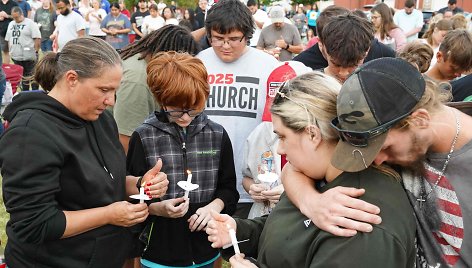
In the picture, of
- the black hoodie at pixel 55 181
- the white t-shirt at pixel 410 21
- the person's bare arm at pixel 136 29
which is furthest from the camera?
the person's bare arm at pixel 136 29

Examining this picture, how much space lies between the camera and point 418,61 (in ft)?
13.9

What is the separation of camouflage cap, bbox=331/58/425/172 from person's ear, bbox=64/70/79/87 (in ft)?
4.07

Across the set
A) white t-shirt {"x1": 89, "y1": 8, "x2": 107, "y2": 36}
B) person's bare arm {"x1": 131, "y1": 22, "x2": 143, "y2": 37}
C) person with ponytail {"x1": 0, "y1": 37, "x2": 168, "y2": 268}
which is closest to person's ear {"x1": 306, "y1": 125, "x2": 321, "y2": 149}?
person with ponytail {"x1": 0, "y1": 37, "x2": 168, "y2": 268}

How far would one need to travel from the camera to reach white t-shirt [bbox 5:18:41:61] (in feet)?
33.4

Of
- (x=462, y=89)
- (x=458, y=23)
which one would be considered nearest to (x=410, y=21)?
(x=458, y=23)

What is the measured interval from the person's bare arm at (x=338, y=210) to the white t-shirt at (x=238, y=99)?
1516mm

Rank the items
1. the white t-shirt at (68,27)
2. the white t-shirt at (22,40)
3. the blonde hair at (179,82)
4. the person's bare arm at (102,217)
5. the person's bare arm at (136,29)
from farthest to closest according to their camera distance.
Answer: the person's bare arm at (136,29)
the white t-shirt at (68,27)
the white t-shirt at (22,40)
the blonde hair at (179,82)
the person's bare arm at (102,217)

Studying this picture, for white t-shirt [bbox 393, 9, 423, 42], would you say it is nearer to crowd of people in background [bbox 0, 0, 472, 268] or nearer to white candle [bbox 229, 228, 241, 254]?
crowd of people in background [bbox 0, 0, 472, 268]

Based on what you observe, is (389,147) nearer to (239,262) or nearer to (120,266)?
(239,262)

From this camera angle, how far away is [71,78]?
2207 mm

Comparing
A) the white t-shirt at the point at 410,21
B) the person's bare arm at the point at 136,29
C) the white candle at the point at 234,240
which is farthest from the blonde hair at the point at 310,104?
the person's bare arm at the point at 136,29

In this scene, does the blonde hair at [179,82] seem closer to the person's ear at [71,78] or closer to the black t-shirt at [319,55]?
the person's ear at [71,78]

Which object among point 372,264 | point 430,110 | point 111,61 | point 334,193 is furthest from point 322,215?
point 111,61

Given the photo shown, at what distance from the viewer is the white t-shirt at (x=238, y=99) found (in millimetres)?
3229
